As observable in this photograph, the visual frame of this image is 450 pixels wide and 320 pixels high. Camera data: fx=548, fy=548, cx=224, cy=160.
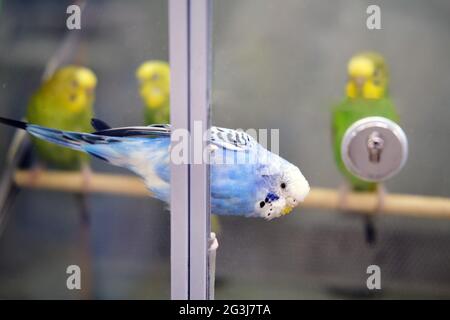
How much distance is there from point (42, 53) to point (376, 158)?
0.69 metres

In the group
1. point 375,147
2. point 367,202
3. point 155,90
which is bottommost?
point 367,202

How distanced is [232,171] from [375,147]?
0.27 m

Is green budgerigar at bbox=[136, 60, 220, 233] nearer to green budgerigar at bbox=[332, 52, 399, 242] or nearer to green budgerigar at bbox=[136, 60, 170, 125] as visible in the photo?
green budgerigar at bbox=[136, 60, 170, 125]

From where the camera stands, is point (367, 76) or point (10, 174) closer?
point (367, 76)

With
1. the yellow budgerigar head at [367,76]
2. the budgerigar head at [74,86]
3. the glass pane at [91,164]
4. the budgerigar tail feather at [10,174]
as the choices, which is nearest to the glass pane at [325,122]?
the yellow budgerigar head at [367,76]

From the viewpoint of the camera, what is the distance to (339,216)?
107 centimetres

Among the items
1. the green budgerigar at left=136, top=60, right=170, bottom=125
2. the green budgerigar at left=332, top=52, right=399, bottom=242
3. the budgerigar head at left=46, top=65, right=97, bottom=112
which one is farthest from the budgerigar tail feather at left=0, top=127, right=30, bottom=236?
the green budgerigar at left=332, top=52, right=399, bottom=242

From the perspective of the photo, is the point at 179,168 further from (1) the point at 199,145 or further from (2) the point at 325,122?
(2) the point at 325,122

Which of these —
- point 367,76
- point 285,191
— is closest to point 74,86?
point 285,191

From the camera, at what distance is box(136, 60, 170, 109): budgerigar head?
1.06 metres

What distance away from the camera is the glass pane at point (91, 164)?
1.07 m

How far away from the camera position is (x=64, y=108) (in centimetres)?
111

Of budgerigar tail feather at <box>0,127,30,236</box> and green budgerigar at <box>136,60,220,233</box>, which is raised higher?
green budgerigar at <box>136,60,220,233</box>

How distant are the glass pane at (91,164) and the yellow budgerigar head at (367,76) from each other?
1.16 feet
